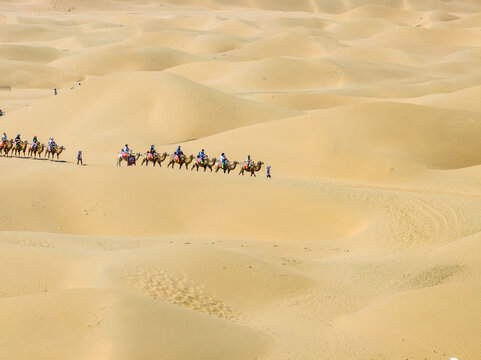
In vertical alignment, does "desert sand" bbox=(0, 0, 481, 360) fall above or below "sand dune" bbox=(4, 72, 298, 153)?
below

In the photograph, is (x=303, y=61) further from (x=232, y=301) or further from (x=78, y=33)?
(x=232, y=301)

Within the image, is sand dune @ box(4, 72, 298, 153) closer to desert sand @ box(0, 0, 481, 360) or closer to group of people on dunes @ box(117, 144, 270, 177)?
desert sand @ box(0, 0, 481, 360)

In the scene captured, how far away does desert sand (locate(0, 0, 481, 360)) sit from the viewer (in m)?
12.2

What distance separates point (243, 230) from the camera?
76.3 ft

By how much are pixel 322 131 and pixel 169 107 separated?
39.4ft

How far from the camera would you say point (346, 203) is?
24422 millimetres

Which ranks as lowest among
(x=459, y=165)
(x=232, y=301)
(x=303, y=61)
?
(x=232, y=301)

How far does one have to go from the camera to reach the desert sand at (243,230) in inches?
481

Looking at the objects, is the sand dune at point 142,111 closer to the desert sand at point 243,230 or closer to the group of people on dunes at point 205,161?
the desert sand at point 243,230

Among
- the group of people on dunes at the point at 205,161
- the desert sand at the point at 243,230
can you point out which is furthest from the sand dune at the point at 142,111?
the group of people on dunes at the point at 205,161

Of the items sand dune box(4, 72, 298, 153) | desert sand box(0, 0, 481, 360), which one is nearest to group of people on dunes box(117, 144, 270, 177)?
desert sand box(0, 0, 481, 360)

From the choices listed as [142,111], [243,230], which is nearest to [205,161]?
[243,230]

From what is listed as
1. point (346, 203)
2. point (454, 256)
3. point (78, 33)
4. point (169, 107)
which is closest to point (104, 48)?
point (78, 33)

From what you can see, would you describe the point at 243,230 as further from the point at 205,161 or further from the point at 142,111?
the point at 142,111
